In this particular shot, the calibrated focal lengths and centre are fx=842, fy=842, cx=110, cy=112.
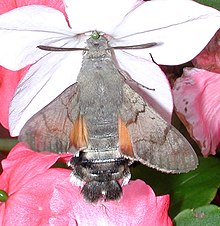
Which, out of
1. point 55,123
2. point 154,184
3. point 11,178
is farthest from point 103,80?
point 154,184

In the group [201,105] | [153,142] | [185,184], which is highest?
[153,142]

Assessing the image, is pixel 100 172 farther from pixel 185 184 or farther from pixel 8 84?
pixel 185 184

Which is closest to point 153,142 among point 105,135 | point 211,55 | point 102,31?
point 105,135

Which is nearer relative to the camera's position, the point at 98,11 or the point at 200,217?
the point at 98,11

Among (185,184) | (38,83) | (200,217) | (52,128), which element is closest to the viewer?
(52,128)

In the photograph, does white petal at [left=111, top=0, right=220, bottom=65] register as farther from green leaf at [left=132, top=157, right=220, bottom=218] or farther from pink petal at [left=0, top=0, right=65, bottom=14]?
green leaf at [left=132, top=157, right=220, bottom=218]

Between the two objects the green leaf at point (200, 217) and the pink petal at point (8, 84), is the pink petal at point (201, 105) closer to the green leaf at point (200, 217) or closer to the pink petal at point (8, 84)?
the green leaf at point (200, 217)

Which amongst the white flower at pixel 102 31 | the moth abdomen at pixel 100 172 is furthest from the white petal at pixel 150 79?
the moth abdomen at pixel 100 172

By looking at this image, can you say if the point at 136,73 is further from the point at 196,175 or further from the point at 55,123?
the point at 196,175
